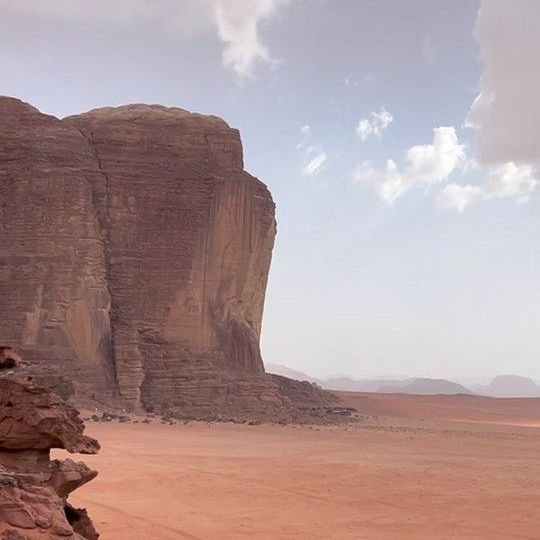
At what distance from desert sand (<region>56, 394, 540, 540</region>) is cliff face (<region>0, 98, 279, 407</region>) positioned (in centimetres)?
811

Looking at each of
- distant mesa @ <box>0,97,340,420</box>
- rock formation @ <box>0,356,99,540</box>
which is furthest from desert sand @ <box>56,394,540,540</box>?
distant mesa @ <box>0,97,340,420</box>

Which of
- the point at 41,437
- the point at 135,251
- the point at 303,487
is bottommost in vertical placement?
the point at 303,487

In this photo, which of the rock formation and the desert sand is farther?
the desert sand

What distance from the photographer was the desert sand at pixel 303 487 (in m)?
10.2

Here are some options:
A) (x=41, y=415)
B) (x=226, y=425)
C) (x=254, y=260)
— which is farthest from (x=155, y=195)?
(x=41, y=415)

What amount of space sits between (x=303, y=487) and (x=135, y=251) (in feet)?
73.4

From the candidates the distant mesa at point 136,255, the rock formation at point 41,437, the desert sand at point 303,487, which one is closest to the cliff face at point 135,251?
the distant mesa at point 136,255

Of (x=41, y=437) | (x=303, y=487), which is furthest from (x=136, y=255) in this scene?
(x=41, y=437)

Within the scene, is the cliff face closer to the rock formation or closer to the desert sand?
the desert sand

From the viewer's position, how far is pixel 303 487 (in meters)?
13.8

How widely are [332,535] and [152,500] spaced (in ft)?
11.0

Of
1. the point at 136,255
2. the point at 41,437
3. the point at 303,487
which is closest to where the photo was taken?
the point at 41,437

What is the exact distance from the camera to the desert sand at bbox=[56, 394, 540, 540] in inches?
402

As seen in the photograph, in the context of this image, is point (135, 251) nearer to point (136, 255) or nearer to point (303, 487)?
point (136, 255)
